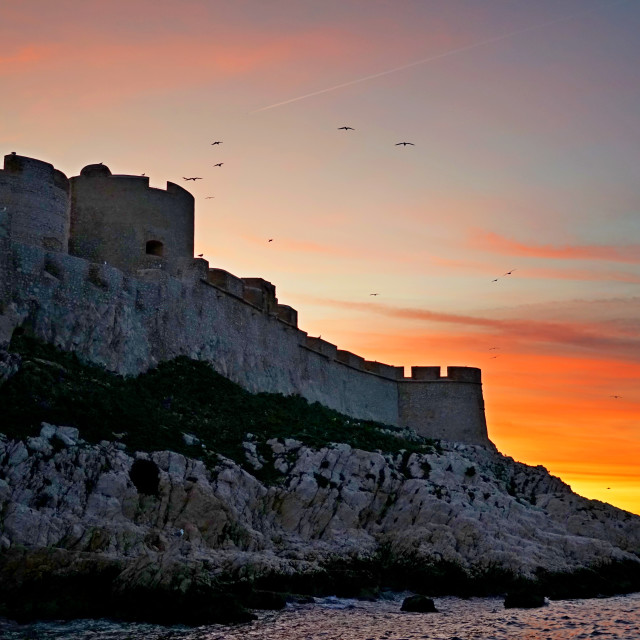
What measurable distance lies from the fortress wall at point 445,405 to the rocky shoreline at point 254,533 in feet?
58.3

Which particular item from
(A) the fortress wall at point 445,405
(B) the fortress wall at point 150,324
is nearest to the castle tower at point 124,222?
(B) the fortress wall at point 150,324

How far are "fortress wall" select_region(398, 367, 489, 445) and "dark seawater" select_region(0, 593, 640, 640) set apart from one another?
2717cm

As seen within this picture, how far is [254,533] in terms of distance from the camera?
2852 centimetres

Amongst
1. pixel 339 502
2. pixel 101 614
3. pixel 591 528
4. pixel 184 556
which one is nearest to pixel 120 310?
pixel 339 502

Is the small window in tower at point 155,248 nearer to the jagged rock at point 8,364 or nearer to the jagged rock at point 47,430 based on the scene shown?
the jagged rock at point 8,364

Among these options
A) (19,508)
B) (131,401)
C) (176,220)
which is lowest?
(19,508)

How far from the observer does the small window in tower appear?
40.8 metres

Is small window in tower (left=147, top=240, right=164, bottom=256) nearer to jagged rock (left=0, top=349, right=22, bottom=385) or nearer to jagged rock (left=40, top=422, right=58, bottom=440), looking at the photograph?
jagged rock (left=0, top=349, right=22, bottom=385)

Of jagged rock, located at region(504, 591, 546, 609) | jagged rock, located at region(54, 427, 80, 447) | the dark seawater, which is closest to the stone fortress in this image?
jagged rock, located at region(54, 427, 80, 447)

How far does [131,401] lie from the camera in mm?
32906

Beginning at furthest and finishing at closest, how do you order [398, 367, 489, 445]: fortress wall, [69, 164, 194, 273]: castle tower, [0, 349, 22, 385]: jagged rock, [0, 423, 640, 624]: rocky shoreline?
[398, 367, 489, 445]: fortress wall, [69, 164, 194, 273]: castle tower, [0, 349, 22, 385]: jagged rock, [0, 423, 640, 624]: rocky shoreline

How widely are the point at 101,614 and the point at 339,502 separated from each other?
453 inches

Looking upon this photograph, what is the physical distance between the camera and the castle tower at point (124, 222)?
131 feet

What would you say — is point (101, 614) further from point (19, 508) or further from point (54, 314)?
point (54, 314)
